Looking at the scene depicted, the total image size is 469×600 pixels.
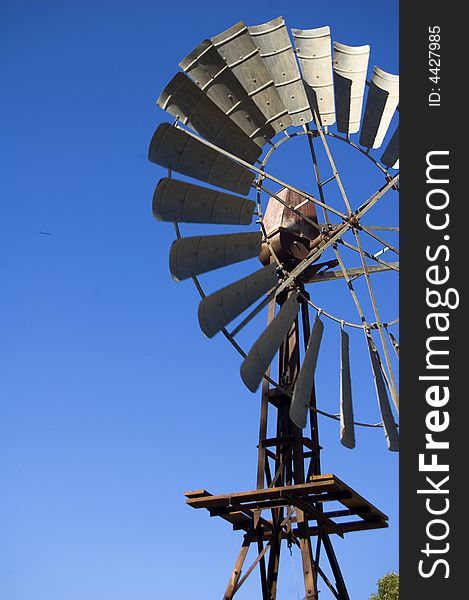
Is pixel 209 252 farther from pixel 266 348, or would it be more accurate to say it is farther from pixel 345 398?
pixel 345 398

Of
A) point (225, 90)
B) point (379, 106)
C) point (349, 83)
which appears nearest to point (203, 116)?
point (225, 90)

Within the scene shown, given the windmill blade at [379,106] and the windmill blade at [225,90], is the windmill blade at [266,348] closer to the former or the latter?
the windmill blade at [225,90]

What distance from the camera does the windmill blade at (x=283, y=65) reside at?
13.0 m

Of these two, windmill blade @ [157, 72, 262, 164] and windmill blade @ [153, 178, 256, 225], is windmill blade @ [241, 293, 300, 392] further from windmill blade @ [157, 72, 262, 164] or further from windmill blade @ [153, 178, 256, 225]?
windmill blade @ [157, 72, 262, 164]

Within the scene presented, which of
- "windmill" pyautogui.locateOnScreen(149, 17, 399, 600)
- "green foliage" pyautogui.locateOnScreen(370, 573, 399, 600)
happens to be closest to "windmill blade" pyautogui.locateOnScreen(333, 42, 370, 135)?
"windmill" pyautogui.locateOnScreen(149, 17, 399, 600)

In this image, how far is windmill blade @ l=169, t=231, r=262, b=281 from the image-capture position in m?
12.0

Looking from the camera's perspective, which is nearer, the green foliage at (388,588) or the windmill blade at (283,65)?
the windmill blade at (283,65)

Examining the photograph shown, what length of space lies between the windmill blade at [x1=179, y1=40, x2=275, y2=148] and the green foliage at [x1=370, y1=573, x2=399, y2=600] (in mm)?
17758

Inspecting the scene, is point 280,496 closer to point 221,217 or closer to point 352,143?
point 221,217

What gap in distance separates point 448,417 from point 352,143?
6.45 metres

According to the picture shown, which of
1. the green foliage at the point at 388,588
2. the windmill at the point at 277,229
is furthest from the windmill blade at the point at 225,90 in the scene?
the green foliage at the point at 388,588

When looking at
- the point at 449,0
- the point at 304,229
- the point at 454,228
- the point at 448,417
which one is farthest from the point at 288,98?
the point at 448,417

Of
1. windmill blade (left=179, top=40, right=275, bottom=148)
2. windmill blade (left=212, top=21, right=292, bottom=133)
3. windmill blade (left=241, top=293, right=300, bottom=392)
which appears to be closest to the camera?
windmill blade (left=241, top=293, right=300, bottom=392)

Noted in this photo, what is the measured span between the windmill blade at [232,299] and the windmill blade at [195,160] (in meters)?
1.14
